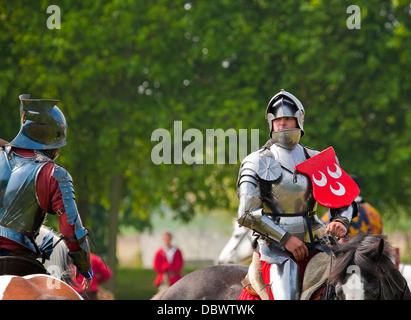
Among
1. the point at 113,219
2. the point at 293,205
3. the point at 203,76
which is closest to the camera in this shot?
the point at 293,205

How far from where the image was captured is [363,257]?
4.33m

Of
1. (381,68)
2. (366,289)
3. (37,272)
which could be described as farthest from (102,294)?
(381,68)

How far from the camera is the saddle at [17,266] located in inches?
183

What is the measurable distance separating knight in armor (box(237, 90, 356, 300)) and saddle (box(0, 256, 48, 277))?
1.38m

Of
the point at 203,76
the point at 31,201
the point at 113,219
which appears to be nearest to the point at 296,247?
the point at 31,201

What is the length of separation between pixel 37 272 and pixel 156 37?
1211 cm

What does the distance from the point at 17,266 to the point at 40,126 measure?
0.93 metres

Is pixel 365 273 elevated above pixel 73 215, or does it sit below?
below

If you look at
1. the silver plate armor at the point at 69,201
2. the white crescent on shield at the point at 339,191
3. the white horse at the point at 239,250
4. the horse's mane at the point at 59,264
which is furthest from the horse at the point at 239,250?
the silver plate armor at the point at 69,201

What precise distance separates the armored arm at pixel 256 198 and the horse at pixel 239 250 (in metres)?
4.81

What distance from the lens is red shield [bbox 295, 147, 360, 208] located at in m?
5.14

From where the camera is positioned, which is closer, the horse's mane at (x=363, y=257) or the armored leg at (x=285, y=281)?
the horse's mane at (x=363, y=257)

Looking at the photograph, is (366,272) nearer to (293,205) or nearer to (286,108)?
(293,205)

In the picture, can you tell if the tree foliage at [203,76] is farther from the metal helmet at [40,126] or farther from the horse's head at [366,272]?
the horse's head at [366,272]
